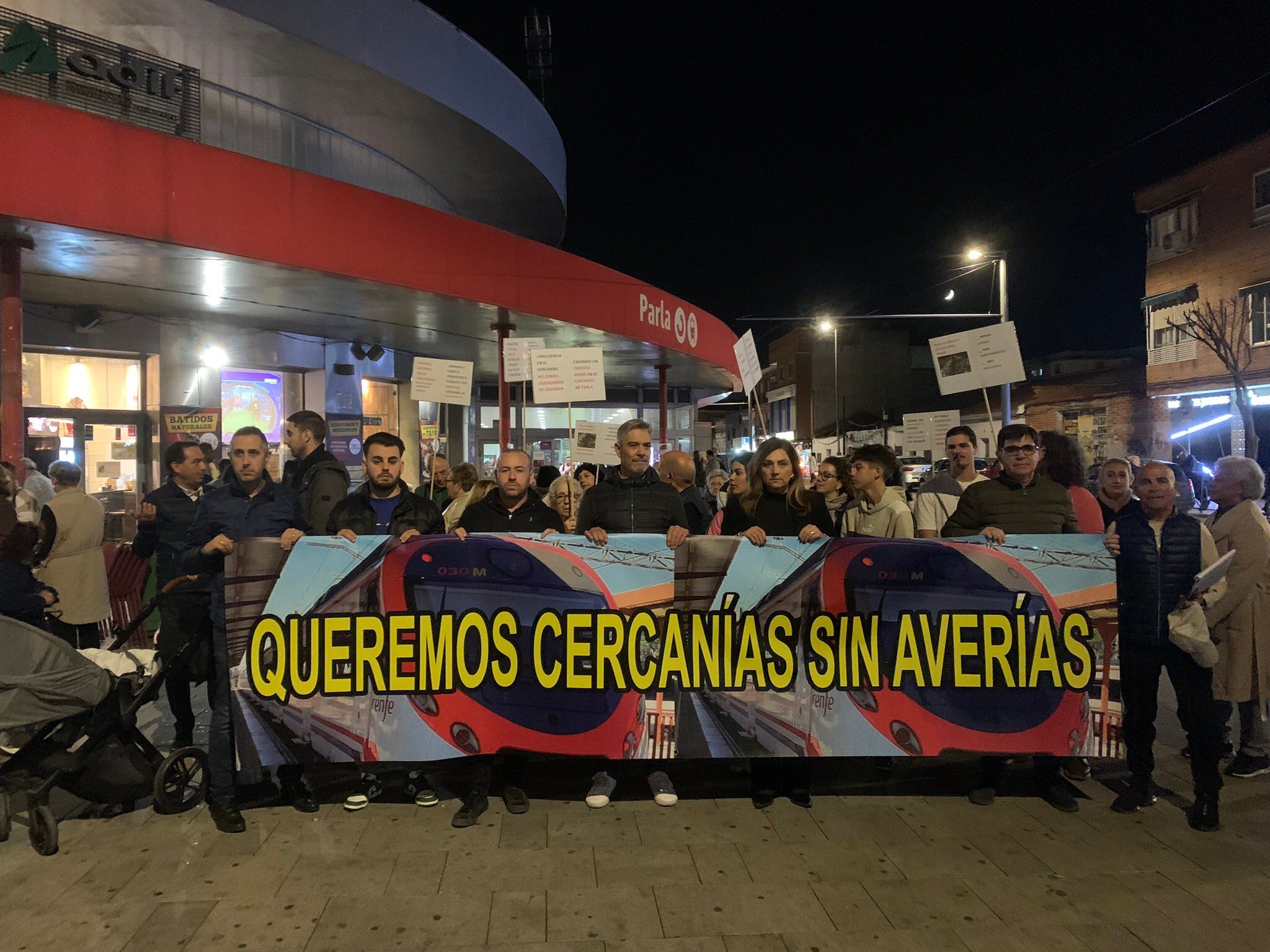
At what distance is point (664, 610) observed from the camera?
4445 millimetres

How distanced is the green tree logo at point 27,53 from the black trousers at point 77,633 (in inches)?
270

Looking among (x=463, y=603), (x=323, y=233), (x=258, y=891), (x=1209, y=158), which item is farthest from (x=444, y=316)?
(x=1209, y=158)

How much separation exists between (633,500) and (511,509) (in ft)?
2.37

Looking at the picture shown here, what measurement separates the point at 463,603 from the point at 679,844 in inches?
63.8

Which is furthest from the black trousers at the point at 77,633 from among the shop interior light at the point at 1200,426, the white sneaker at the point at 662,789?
the shop interior light at the point at 1200,426

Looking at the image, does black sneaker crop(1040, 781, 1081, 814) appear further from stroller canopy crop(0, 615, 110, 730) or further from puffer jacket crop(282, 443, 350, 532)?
stroller canopy crop(0, 615, 110, 730)

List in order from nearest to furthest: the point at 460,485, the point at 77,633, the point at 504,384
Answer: the point at 77,633 < the point at 460,485 < the point at 504,384

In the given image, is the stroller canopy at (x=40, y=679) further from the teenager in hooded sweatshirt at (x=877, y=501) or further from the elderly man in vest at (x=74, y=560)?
the teenager in hooded sweatshirt at (x=877, y=501)

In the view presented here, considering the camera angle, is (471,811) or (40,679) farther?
(471,811)

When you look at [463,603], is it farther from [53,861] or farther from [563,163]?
[563,163]

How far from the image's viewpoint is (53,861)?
3951 millimetres

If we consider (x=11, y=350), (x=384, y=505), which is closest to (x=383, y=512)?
(x=384, y=505)

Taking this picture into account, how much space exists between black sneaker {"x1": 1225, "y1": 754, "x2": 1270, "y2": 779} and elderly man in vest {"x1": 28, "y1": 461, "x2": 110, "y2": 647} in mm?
7961

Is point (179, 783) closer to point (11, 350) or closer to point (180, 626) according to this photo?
point (180, 626)
